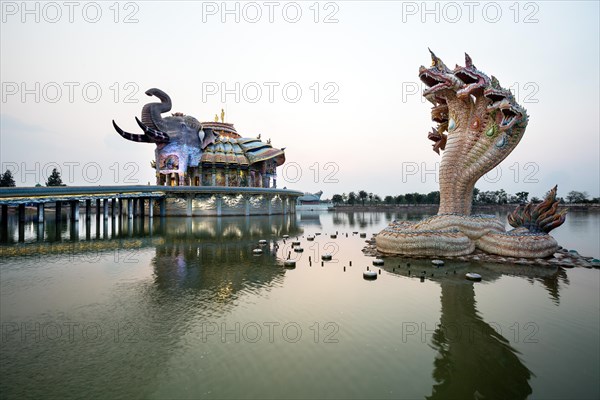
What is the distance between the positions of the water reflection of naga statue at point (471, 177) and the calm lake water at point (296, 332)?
6.43 ft

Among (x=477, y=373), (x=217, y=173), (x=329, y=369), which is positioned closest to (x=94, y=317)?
(x=329, y=369)

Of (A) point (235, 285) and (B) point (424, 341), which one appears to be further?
(A) point (235, 285)

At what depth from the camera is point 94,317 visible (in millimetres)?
9055

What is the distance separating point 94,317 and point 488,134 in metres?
19.9

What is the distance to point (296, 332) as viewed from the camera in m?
8.22

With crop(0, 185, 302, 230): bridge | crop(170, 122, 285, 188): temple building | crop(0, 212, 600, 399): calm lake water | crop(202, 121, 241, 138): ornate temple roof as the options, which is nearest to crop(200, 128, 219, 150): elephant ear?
crop(170, 122, 285, 188): temple building

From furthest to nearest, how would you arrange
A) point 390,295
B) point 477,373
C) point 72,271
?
Result: point 72,271 < point 390,295 < point 477,373

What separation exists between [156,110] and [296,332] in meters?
49.9

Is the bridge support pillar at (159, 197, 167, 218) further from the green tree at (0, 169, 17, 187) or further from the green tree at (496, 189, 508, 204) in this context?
the green tree at (496, 189, 508, 204)

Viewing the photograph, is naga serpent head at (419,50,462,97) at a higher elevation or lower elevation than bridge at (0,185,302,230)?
higher

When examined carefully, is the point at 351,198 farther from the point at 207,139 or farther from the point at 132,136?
the point at 132,136

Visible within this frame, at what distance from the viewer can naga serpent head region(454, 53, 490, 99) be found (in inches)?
683

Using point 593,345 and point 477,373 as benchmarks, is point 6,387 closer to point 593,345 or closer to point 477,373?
point 477,373

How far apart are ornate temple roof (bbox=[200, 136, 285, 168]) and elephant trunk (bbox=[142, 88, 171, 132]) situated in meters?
9.15
